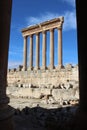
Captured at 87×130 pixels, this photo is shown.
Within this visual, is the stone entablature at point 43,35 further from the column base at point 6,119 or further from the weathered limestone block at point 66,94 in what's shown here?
the column base at point 6,119

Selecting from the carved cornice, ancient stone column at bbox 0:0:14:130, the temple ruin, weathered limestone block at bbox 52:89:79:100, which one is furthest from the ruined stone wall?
ancient stone column at bbox 0:0:14:130

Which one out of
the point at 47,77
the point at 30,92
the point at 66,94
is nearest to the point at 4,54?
the point at 66,94

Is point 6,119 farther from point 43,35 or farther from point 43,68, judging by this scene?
point 43,35

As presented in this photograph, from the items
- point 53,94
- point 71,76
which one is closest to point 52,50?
point 71,76

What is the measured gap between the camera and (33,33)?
32375mm

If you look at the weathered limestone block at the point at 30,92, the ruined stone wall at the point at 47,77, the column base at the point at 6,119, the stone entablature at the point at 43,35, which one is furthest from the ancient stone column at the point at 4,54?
the stone entablature at the point at 43,35

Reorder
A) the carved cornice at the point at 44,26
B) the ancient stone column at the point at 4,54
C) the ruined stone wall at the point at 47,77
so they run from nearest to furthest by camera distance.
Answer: the ancient stone column at the point at 4,54 → the ruined stone wall at the point at 47,77 → the carved cornice at the point at 44,26

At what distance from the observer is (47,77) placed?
84.5 feet

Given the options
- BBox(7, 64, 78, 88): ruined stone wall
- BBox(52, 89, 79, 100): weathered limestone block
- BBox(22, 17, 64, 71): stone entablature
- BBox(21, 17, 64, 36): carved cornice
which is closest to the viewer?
BBox(52, 89, 79, 100): weathered limestone block

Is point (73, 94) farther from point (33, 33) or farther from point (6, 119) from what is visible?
point (33, 33)

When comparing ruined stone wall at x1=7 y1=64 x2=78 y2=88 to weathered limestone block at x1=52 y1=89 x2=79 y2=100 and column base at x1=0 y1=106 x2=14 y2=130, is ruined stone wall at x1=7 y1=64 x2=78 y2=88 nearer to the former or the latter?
weathered limestone block at x1=52 y1=89 x2=79 y2=100

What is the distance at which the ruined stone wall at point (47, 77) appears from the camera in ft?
76.3

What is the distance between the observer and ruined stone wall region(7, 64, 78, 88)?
76.3ft

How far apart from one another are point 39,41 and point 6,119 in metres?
27.2
